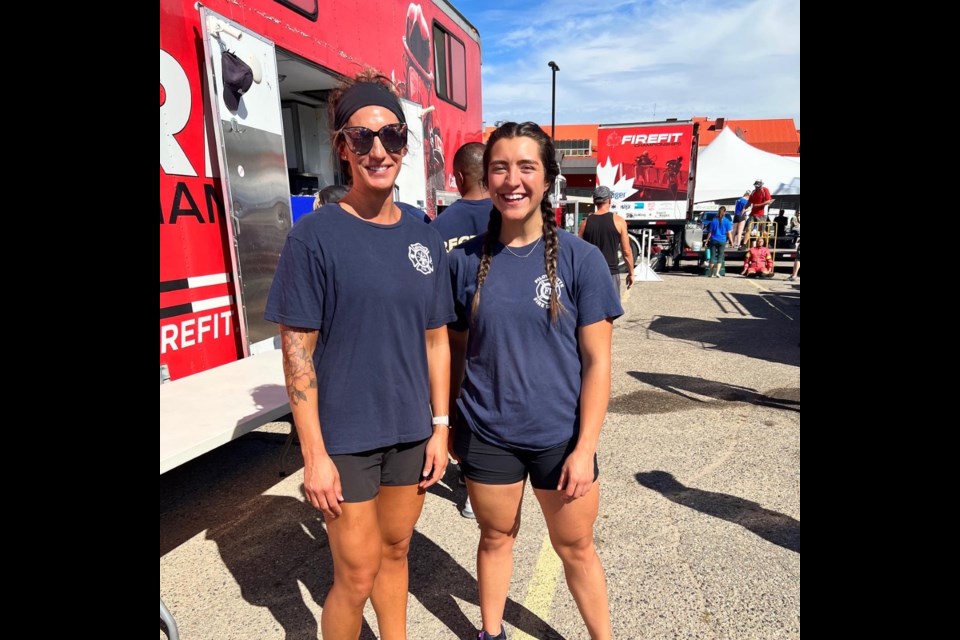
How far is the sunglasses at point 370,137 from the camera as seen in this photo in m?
1.60

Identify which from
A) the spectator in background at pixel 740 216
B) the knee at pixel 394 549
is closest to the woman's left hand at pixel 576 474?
the knee at pixel 394 549

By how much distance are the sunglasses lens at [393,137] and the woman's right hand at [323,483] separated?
3.03ft

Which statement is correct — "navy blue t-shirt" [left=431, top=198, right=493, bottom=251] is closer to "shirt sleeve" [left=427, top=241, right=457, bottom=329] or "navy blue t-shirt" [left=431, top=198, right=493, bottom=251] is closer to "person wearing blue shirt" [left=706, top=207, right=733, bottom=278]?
"shirt sleeve" [left=427, top=241, right=457, bottom=329]

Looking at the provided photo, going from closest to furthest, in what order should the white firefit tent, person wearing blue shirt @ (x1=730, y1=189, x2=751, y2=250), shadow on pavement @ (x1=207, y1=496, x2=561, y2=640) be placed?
shadow on pavement @ (x1=207, y1=496, x2=561, y2=640) → person wearing blue shirt @ (x1=730, y1=189, x2=751, y2=250) → the white firefit tent

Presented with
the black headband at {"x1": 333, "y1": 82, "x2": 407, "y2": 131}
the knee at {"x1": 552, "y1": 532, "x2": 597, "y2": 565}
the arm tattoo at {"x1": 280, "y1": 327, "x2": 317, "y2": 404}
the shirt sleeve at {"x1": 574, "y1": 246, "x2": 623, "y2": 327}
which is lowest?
the knee at {"x1": 552, "y1": 532, "x2": 597, "y2": 565}

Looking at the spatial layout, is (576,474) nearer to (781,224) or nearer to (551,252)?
(551,252)

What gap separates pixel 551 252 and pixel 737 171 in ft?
58.2

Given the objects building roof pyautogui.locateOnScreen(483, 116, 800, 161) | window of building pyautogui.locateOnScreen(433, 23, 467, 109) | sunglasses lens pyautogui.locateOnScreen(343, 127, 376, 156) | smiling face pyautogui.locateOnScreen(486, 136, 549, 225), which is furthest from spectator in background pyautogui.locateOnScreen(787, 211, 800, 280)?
building roof pyautogui.locateOnScreen(483, 116, 800, 161)

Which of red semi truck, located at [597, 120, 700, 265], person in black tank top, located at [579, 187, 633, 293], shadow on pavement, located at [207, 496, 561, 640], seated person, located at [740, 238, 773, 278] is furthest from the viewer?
red semi truck, located at [597, 120, 700, 265]

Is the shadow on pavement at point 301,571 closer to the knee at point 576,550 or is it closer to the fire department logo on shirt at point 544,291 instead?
the knee at point 576,550

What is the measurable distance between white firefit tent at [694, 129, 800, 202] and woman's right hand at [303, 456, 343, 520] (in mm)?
17213

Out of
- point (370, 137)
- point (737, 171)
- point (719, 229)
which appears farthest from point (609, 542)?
point (737, 171)

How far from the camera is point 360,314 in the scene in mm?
1545

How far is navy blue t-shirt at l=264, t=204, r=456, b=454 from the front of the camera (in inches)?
58.8
